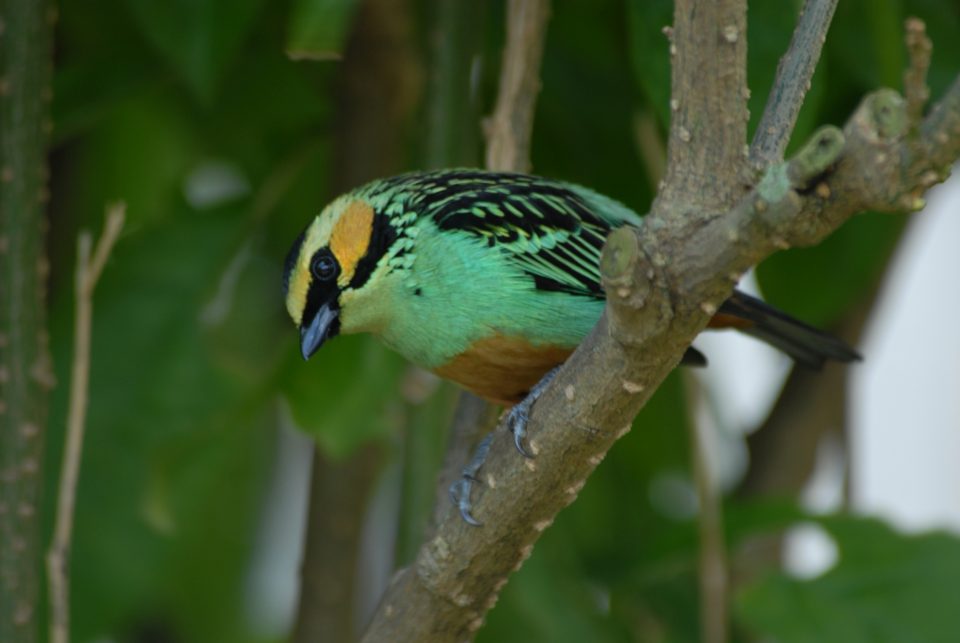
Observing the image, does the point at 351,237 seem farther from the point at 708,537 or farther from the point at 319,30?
the point at 708,537

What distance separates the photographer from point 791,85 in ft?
5.59

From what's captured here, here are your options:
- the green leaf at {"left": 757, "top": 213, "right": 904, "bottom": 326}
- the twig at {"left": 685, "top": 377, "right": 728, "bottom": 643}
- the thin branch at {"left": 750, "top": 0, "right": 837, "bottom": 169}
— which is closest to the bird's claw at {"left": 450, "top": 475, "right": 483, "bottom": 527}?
the thin branch at {"left": 750, "top": 0, "right": 837, "bottom": 169}

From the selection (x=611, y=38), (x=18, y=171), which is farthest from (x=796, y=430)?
(x=18, y=171)

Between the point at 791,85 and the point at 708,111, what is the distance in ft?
0.45

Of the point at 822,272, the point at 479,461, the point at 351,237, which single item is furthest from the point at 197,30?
the point at 822,272

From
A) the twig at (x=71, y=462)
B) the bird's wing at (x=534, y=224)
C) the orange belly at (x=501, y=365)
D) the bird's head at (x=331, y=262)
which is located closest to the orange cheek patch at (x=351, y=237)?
the bird's head at (x=331, y=262)

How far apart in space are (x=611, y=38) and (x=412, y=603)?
1722 mm

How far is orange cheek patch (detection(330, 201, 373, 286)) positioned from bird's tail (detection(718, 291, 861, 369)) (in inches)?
29.4

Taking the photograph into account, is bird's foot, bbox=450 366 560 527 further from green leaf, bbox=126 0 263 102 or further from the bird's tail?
green leaf, bbox=126 0 263 102

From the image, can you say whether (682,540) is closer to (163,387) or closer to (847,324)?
(847,324)

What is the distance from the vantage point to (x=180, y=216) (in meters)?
3.29

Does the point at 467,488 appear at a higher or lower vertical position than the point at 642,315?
lower

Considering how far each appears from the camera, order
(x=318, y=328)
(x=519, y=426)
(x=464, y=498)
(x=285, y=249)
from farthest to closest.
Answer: (x=285, y=249), (x=318, y=328), (x=464, y=498), (x=519, y=426)

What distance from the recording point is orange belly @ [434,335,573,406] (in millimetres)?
2463
